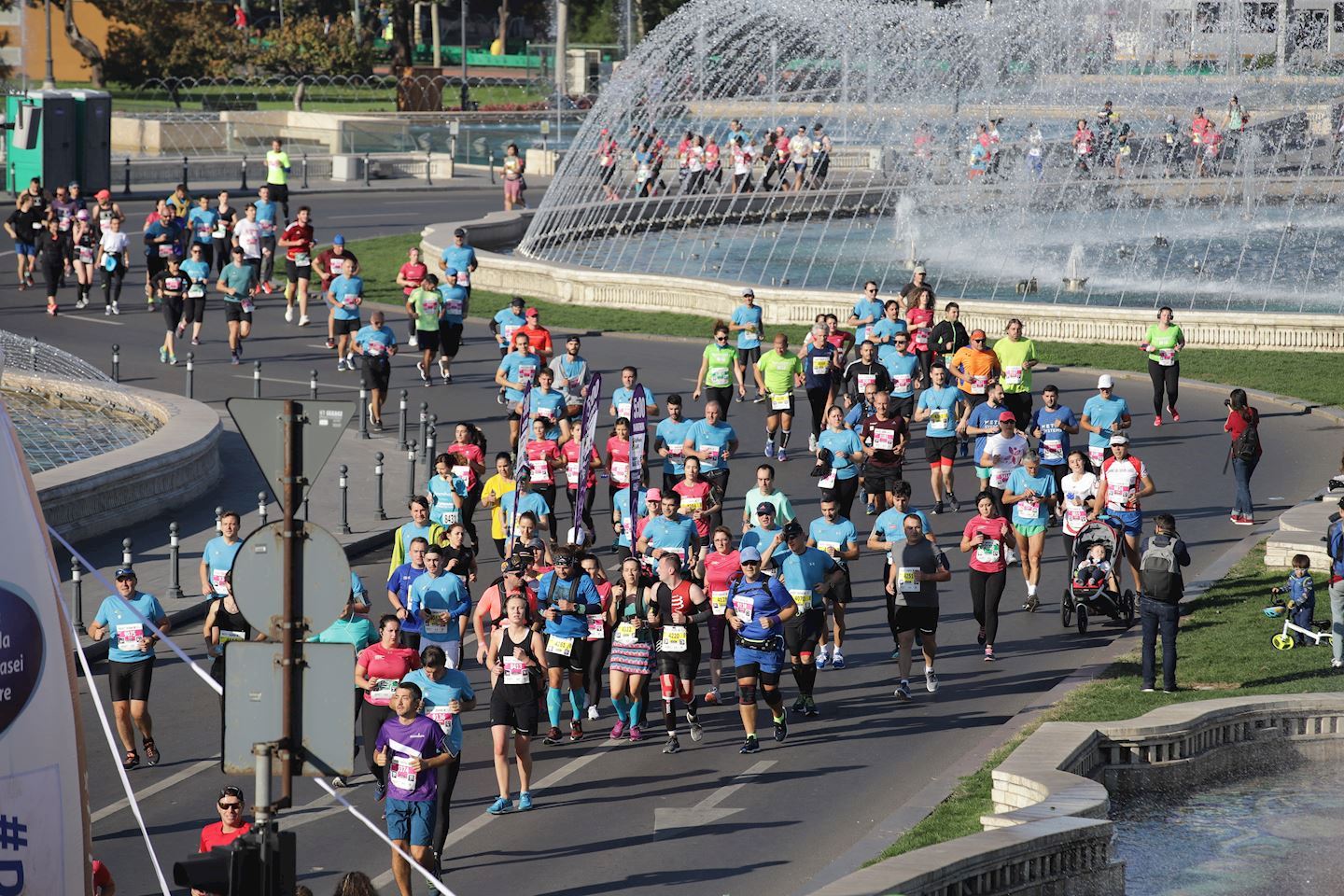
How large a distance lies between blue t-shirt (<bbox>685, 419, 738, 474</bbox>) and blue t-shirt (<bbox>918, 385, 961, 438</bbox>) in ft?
8.64

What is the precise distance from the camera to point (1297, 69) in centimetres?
5384

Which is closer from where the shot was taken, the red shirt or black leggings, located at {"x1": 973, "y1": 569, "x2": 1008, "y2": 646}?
the red shirt

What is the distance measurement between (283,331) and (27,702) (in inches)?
951

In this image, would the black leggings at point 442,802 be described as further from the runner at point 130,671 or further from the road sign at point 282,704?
the road sign at point 282,704

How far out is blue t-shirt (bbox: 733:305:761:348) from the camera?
2498cm

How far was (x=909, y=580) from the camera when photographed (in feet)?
49.3

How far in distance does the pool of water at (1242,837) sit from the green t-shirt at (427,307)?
14.9m

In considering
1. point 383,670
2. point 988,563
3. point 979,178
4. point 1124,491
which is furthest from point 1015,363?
point 979,178

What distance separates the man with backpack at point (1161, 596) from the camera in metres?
14.7

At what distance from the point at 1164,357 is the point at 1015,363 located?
2962mm

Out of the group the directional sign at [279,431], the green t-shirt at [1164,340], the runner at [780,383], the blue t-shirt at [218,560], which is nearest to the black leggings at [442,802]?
the blue t-shirt at [218,560]

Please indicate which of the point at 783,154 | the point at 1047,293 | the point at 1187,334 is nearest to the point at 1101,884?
the point at 1187,334

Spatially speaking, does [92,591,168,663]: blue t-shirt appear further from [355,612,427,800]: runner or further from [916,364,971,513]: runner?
[916,364,971,513]: runner

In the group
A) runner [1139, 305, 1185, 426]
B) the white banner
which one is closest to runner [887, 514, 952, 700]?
the white banner
